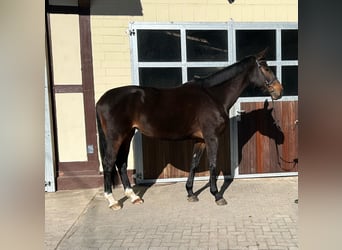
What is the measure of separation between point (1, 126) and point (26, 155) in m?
0.07

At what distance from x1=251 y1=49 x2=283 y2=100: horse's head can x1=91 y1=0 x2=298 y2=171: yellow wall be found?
1.30 m

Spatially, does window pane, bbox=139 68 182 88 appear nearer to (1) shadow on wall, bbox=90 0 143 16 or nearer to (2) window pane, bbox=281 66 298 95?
(1) shadow on wall, bbox=90 0 143 16

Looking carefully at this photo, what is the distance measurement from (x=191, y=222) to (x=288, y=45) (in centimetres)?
339

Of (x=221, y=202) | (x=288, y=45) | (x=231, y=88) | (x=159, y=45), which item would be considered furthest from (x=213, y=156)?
(x=288, y=45)

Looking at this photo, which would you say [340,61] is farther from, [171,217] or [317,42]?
[171,217]

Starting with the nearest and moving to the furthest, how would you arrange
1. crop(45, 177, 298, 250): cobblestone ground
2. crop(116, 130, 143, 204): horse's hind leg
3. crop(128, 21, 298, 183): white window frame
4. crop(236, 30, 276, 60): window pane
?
crop(45, 177, 298, 250): cobblestone ground → crop(116, 130, 143, 204): horse's hind leg → crop(128, 21, 298, 183): white window frame → crop(236, 30, 276, 60): window pane

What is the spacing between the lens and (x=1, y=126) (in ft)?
2.11

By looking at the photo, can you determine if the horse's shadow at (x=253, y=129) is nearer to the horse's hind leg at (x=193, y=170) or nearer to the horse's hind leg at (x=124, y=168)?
the horse's hind leg at (x=193, y=170)

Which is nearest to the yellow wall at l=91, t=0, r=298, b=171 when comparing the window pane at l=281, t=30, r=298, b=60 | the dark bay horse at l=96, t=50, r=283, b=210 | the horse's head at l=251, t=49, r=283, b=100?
the window pane at l=281, t=30, r=298, b=60

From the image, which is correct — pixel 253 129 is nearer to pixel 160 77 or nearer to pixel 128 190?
pixel 160 77

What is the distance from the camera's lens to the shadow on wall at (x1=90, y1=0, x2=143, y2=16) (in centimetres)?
486

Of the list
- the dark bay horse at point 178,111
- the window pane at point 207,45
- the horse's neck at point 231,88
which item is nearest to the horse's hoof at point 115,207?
the dark bay horse at point 178,111

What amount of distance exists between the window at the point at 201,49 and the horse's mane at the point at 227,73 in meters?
0.85

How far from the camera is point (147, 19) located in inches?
196
